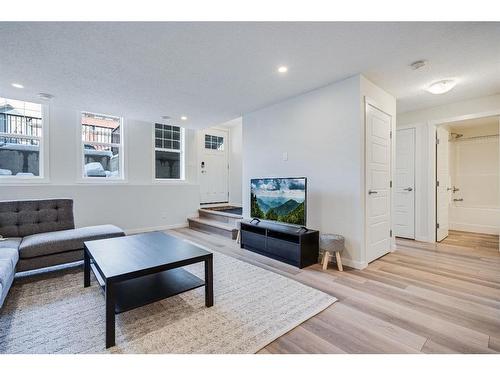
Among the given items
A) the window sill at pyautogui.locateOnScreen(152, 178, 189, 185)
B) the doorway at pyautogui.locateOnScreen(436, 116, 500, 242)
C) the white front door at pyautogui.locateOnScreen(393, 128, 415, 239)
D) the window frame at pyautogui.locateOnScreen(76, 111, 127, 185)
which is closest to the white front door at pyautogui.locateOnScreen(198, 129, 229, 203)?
the window sill at pyautogui.locateOnScreen(152, 178, 189, 185)

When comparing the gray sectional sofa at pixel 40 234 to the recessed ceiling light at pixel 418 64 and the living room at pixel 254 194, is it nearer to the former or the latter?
the living room at pixel 254 194

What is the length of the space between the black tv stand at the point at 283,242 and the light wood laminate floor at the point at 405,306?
0.44ft

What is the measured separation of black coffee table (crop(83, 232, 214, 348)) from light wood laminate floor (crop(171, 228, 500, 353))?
32.3 inches

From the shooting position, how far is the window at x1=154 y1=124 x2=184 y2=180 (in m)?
5.33

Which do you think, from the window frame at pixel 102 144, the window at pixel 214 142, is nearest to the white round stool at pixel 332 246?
the window frame at pixel 102 144

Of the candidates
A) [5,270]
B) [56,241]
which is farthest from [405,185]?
[5,270]

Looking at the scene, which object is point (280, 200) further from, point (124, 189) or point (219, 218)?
point (124, 189)

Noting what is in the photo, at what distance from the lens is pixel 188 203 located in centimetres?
571

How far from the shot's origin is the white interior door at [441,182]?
13.3ft

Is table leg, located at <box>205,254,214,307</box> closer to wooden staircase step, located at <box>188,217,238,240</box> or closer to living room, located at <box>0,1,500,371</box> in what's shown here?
living room, located at <box>0,1,500,371</box>

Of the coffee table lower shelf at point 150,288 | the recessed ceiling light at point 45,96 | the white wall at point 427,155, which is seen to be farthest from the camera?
the white wall at point 427,155

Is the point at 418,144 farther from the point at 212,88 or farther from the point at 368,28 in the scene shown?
the point at 212,88

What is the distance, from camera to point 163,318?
1.80m
